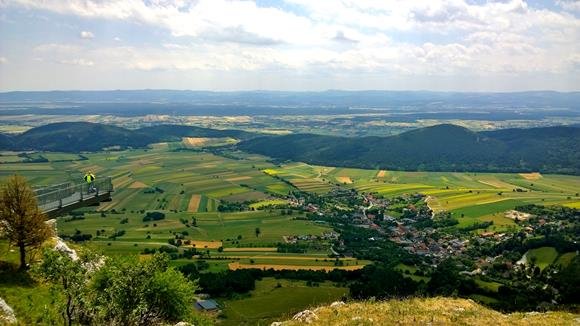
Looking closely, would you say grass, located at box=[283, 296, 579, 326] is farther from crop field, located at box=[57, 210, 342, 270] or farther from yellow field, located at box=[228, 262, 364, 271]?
crop field, located at box=[57, 210, 342, 270]

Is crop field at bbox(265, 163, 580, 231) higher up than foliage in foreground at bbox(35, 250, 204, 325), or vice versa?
foliage in foreground at bbox(35, 250, 204, 325)

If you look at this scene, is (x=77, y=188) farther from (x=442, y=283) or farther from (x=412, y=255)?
(x=412, y=255)

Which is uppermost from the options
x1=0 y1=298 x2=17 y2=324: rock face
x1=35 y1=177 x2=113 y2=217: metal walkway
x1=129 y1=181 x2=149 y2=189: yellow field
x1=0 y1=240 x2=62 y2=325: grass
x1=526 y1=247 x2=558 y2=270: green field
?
x1=35 y1=177 x2=113 y2=217: metal walkway

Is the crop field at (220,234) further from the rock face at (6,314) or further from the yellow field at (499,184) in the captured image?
the yellow field at (499,184)

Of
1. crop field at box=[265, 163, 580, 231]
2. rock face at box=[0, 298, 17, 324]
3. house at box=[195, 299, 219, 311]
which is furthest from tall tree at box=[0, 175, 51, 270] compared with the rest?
crop field at box=[265, 163, 580, 231]

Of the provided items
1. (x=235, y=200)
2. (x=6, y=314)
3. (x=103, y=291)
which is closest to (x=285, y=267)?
(x=235, y=200)

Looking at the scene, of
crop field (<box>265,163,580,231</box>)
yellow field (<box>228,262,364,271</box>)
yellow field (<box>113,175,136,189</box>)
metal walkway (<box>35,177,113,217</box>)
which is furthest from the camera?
yellow field (<box>113,175,136,189</box>)

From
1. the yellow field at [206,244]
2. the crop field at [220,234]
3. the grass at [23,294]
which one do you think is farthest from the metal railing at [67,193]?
the yellow field at [206,244]
